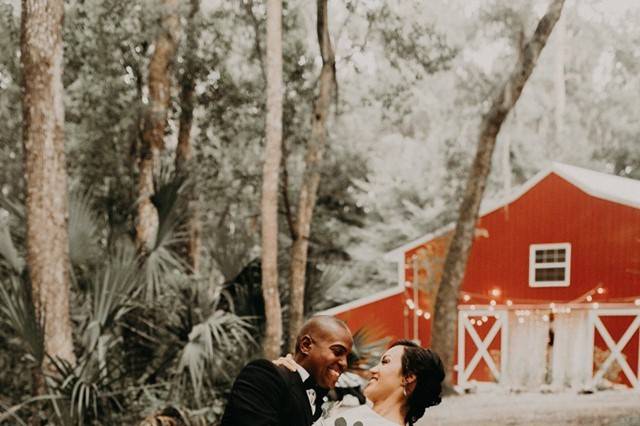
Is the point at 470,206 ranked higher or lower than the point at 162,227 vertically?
higher

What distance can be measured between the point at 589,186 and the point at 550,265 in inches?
26.5

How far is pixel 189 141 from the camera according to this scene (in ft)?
24.9

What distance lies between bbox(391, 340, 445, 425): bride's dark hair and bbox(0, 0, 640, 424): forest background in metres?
2.58

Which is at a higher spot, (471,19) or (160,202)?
(471,19)

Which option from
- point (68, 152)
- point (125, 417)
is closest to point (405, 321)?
point (125, 417)

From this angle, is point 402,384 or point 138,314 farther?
point 138,314

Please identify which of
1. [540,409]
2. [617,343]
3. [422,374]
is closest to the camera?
[422,374]

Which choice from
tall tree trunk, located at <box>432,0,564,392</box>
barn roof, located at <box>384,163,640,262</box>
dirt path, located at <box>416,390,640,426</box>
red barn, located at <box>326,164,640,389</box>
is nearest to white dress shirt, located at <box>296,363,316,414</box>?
dirt path, located at <box>416,390,640,426</box>

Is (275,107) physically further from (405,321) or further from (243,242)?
(405,321)

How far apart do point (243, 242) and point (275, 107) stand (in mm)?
1367

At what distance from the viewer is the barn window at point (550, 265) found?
4.98 metres

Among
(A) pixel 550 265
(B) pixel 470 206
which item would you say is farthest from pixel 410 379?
(B) pixel 470 206

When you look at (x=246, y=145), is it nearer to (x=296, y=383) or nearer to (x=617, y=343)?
(x=617, y=343)

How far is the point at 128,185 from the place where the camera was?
23.9ft
